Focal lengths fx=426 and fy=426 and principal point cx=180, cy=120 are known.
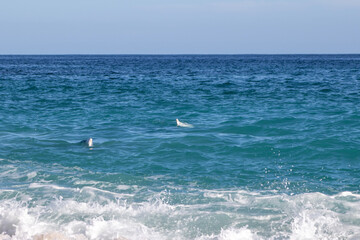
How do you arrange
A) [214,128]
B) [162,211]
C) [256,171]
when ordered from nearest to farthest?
[162,211]
[256,171]
[214,128]

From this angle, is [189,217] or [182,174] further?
[182,174]

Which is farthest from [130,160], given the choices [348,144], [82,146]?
[348,144]

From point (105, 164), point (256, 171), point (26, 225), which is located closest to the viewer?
point (26, 225)

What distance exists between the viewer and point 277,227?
7.58 meters

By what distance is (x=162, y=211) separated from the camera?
841cm

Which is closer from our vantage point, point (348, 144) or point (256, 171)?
point (256, 171)

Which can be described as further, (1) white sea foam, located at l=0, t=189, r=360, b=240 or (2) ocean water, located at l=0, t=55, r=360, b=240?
(2) ocean water, located at l=0, t=55, r=360, b=240

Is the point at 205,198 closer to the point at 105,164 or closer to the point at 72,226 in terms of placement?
the point at 72,226

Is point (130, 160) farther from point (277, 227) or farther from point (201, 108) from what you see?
point (201, 108)

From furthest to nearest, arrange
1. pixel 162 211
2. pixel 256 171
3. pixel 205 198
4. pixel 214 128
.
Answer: pixel 214 128 → pixel 256 171 → pixel 205 198 → pixel 162 211

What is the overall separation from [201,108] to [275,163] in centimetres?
1046

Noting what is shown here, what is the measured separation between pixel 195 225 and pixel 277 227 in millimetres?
1465

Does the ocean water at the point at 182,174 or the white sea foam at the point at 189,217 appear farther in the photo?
the ocean water at the point at 182,174

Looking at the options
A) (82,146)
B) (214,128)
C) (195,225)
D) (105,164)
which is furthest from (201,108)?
(195,225)
